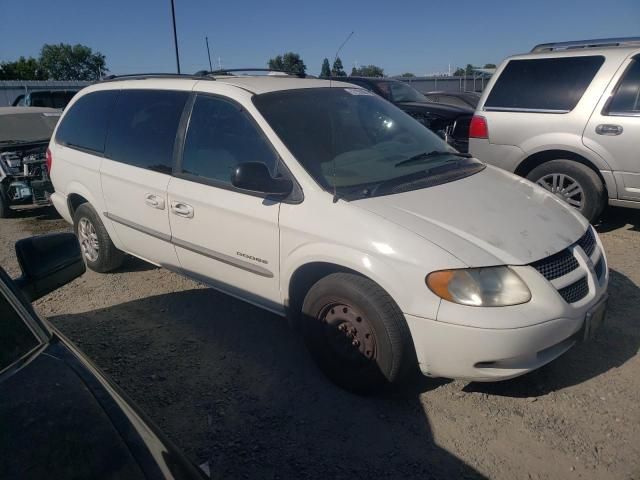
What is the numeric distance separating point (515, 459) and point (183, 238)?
2449mm

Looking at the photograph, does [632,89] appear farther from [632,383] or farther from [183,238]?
[183,238]

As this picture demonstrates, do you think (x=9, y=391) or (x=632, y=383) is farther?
(x=632, y=383)

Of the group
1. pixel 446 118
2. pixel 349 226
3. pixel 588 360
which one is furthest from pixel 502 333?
pixel 446 118

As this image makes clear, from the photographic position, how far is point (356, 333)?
2820 mm

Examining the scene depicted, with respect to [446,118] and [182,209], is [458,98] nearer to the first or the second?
[446,118]

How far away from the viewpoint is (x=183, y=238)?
11.9ft

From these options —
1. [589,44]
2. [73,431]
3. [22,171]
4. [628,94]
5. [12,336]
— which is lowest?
[22,171]

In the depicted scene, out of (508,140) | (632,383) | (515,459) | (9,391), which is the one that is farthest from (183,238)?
(508,140)

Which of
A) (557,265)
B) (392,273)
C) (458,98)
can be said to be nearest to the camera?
(392,273)

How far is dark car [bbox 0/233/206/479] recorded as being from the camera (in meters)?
1.24

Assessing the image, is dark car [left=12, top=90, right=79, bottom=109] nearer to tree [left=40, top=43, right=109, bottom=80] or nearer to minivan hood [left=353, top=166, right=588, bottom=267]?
minivan hood [left=353, top=166, right=588, bottom=267]

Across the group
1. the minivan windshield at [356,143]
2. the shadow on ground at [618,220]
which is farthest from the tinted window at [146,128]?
the shadow on ground at [618,220]

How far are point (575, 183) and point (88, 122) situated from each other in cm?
481

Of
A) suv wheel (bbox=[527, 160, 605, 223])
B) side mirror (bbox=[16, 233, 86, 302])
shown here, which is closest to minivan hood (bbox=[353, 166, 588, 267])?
side mirror (bbox=[16, 233, 86, 302])
